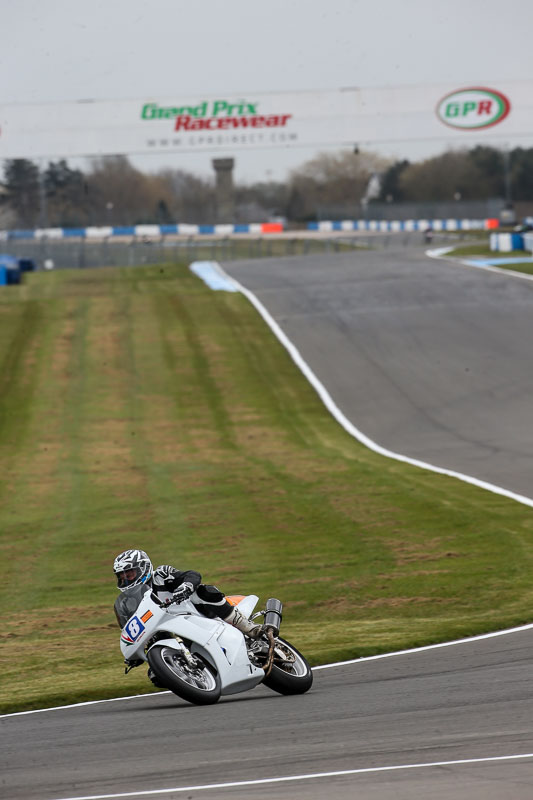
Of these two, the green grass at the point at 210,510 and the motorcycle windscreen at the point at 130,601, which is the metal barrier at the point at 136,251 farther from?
the motorcycle windscreen at the point at 130,601

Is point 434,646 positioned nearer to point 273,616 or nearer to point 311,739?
point 273,616

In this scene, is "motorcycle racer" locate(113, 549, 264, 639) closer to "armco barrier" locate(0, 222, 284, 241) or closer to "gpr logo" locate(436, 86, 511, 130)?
"gpr logo" locate(436, 86, 511, 130)

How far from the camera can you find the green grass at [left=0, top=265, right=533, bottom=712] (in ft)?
40.6

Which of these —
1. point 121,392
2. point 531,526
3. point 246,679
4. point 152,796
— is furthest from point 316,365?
point 152,796

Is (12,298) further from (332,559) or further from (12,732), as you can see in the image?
(12,732)

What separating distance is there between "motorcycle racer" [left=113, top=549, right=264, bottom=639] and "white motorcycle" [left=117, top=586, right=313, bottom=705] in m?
0.05

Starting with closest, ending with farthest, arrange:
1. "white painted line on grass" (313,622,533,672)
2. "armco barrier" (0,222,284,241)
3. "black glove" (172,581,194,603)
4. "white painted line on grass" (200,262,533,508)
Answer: "black glove" (172,581,194,603)
"white painted line on grass" (313,622,533,672)
"white painted line on grass" (200,262,533,508)
"armco barrier" (0,222,284,241)

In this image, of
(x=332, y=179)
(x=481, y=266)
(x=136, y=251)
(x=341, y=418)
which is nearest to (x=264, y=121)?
(x=136, y=251)

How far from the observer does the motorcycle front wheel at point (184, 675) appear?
28.1 ft

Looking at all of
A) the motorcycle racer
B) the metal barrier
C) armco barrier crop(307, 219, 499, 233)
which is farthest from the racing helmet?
armco barrier crop(307, 219, 499, 233)

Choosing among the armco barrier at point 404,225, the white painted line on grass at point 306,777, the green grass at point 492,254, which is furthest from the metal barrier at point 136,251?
the white painted line on grass at point 306,777

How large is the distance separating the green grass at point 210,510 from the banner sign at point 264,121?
2221cm

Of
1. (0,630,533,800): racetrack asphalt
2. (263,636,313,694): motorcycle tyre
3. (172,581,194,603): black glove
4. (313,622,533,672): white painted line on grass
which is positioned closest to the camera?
(0,630,533,800): racetrack asphalt

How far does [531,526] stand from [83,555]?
20.9ft
